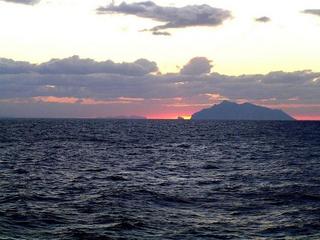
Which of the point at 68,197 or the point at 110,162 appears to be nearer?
the point at 68,197

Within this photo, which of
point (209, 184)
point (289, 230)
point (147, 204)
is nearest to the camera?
point (289, 230)

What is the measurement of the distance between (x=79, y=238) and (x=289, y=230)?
12.2 meters

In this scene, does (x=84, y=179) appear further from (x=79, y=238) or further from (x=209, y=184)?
(x=79, y=238)

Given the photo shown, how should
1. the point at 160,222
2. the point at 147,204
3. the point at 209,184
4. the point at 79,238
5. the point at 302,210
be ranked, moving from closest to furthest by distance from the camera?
the point at 79,238 < the point at 160,222 < the point at 302,210 < the point at 147,204 < the point at 209,184

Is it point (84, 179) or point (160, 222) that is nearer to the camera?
point (160, 222)

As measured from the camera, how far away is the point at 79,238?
24531 millimetres

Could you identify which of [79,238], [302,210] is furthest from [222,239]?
[302,210]

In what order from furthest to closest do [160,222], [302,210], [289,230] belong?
[302,210] < [160,222] < [289,230]

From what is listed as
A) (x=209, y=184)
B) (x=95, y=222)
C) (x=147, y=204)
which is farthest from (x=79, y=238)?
(x=209, y=184)

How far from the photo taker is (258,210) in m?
32.9

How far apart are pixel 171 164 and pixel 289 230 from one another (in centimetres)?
4265

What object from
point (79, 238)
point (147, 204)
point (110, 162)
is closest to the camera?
point (79, 238)

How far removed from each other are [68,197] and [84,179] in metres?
11.6

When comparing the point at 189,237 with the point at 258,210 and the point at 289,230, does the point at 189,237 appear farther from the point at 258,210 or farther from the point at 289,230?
the point at 258,210
